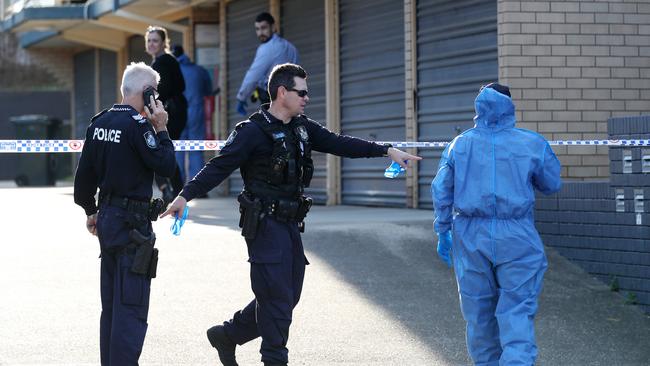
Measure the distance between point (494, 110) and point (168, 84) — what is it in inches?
291

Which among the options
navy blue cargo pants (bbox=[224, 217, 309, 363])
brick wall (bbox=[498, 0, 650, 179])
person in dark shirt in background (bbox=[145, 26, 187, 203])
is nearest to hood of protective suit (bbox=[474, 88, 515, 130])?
navy blue cargo pants (bbox=[224, 217, 309, 363])

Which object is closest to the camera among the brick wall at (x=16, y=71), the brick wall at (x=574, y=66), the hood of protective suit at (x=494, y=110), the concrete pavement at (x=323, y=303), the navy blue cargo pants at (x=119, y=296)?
the navy blue cargo pants at (x=119, y=296)

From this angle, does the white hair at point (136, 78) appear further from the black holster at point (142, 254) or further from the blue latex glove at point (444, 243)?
the blue latex glove at point (444, 243)

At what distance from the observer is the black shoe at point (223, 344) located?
24.3ft

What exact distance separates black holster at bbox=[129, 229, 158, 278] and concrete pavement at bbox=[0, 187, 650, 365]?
1.53 metres

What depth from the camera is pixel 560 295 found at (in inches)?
381

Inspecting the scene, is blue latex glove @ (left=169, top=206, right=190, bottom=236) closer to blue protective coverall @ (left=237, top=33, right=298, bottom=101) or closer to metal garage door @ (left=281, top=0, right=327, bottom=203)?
blue protective coverall @ (left=237, top=33, right=298, bottom=101)

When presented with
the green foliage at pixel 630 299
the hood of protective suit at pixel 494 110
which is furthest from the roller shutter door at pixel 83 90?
the hood of protective suit at pixel 494 110

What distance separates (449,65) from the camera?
1320 centimetres

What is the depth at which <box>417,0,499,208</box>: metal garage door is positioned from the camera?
12539 millimetres

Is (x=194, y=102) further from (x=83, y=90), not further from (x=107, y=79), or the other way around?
(x=83, y=90)

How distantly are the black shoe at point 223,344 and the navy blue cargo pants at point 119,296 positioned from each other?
872 millimetres

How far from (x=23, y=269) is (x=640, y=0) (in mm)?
6231

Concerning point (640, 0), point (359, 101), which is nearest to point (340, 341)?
point (640, 0)
